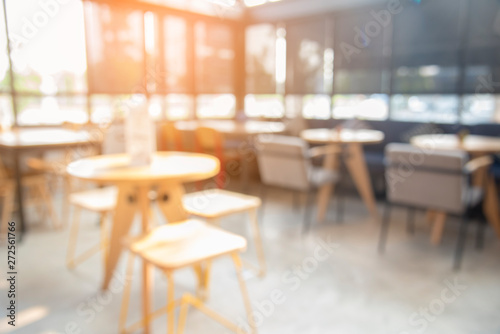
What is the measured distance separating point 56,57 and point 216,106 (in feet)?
8.39

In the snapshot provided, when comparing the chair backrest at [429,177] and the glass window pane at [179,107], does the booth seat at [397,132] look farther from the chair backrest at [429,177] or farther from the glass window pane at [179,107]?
the glass window pane at [179,107]

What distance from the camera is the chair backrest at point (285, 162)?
11.0 ft

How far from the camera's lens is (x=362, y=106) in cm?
529

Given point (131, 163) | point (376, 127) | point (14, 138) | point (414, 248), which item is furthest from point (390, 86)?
point (14, 138)

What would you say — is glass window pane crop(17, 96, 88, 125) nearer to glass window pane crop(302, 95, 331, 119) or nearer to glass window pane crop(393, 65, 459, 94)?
glass window pane crop(302, 95, 331, 119)

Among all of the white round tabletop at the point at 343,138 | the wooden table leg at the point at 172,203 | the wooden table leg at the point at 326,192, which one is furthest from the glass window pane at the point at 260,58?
the wooden table leg at the point at 172,203

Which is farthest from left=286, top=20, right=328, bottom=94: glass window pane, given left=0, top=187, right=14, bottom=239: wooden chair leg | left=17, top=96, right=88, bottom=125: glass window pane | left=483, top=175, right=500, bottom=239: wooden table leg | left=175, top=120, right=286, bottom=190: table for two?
left=0, top=187, right=14, bottom=239: wooden chair leg

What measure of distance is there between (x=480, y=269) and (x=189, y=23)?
5.03 metres

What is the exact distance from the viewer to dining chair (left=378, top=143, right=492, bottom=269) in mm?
2646

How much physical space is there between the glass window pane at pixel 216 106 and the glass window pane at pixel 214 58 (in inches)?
4.1

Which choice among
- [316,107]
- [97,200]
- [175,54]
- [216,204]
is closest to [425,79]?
[316,107]

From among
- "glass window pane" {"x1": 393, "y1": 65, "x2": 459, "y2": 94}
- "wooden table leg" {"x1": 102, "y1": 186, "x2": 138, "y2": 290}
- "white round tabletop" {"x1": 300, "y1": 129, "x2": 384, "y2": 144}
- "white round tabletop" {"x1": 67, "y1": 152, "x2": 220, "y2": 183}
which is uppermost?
A: "glass window pane" {"x1": 393, "y1": 65, "x2": 459, "y2": 94}

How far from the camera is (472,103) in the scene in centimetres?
433

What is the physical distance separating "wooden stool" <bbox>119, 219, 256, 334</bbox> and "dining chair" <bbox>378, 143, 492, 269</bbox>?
1.51m
